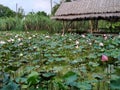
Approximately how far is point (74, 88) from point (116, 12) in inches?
507

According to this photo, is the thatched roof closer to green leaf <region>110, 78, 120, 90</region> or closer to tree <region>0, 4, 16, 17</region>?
green leaf <region>110, 78, 120, 90</region>

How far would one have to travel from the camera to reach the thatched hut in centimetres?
1477

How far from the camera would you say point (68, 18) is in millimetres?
16906

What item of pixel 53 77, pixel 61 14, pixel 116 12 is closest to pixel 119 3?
pixel 116 12

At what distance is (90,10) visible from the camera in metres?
15.9

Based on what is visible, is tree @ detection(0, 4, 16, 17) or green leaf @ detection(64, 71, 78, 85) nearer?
green leaf @ detection(64, 71, 78, 85)

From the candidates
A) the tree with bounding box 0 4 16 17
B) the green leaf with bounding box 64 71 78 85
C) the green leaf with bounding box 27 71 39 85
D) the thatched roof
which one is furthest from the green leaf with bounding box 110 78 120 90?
the tree with bounding box 0 4 16 17

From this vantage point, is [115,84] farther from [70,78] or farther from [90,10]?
[90,10]

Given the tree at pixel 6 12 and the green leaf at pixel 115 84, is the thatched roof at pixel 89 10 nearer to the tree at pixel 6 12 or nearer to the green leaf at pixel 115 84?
the green leaf at pixel 115 84

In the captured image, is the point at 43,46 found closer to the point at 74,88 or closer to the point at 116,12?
the point at 74,88

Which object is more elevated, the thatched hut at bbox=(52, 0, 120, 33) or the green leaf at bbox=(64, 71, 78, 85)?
the thatched hut at bbox=(52, 0, 120, 33)

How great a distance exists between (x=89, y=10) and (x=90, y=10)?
7 centimetres

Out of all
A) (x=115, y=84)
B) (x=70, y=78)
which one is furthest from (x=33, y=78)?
(x=115, y=84)

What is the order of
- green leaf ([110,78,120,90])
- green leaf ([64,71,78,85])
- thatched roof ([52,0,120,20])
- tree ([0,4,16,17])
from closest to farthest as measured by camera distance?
green leaf ([110,78,120,90]) → green leaf ([64,71,78,85]) → thatched roof ([52,0,120,20]) → tree ([0,4,16,17])
